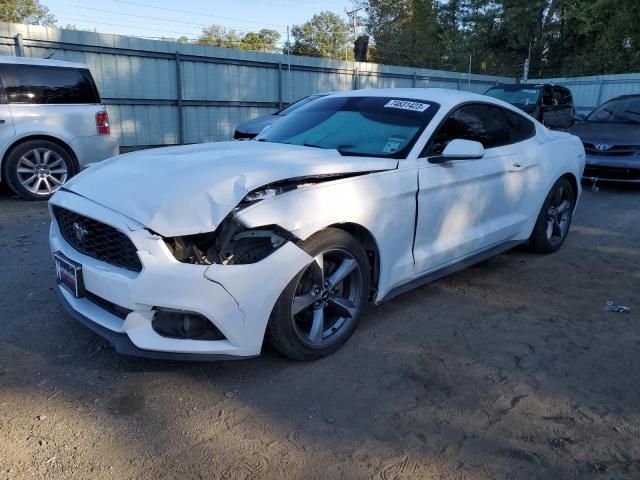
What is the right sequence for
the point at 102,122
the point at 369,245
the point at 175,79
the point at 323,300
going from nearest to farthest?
the point at 323,300 < the point at 369,245 < the point at 102,122 < the point at 175,79

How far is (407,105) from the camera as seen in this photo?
405 cm

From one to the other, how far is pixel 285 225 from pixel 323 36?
232 feet

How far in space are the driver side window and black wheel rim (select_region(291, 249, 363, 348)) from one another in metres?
1.04

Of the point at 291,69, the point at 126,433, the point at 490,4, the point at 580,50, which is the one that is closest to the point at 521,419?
the point at 126,433

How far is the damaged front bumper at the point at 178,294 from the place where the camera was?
2600mm

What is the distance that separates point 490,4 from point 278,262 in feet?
130

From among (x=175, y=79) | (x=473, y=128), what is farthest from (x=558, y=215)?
(x=175, y=79)

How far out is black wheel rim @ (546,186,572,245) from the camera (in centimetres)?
532

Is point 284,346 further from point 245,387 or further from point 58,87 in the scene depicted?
point 58,87

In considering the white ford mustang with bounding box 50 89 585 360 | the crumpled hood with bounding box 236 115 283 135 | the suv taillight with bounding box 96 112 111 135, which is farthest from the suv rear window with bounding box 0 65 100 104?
the white ford mustang with bounding box 50 89 585 360

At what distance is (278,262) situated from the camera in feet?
9.11

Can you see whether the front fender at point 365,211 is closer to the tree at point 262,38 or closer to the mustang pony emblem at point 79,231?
the mustang pony emblem at point 79,231

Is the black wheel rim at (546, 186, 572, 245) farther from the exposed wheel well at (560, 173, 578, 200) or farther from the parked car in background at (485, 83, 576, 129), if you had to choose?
the parked car in background at (485, 83, 576, 129)

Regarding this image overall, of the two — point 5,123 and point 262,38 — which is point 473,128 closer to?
point 5,123
